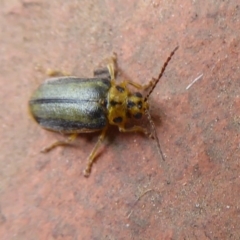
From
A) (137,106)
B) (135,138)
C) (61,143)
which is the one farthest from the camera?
(61,143)

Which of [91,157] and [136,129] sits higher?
[136,129]

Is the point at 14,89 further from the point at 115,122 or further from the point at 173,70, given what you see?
the point at 173,70

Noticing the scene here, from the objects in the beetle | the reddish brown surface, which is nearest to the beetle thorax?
the beetle

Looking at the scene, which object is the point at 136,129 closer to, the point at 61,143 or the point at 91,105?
the point at 91,105

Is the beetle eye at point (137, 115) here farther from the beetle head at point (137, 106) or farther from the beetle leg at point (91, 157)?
the beetle leg at point (91, 157)

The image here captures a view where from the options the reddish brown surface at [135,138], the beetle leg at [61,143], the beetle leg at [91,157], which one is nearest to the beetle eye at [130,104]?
the reddish brown surface at [135,138]

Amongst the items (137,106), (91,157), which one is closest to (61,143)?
(91,157)
